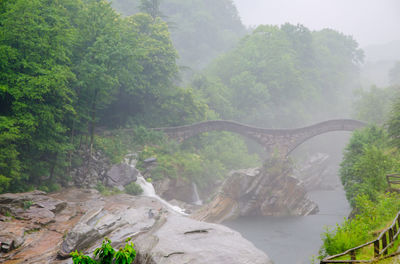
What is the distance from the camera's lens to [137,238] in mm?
12633

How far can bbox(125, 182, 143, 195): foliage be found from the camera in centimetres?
2593

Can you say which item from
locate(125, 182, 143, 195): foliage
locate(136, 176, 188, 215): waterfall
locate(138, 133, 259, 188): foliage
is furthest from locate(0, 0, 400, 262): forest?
locate(125, 182, 143, 195): foliage

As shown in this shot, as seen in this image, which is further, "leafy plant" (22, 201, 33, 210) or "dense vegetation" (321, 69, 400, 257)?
"leafy plant" (22, 201, 33, 210)

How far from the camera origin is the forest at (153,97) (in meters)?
19.4

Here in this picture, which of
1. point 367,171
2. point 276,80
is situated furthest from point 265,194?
point 276,80

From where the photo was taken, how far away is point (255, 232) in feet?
95.1

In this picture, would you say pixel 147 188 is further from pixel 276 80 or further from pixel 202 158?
pixel 276 80

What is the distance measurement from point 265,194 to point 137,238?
2461 centimetres

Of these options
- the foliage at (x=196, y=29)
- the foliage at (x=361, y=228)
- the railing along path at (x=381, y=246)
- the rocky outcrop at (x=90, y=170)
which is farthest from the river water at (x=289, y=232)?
the foliage at (x=196, y=29)

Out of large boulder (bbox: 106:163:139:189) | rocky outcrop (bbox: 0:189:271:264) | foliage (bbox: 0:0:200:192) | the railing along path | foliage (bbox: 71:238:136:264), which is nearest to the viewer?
foliage (bbox: 71:238:136:264)

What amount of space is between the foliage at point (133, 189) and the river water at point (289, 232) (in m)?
9.85

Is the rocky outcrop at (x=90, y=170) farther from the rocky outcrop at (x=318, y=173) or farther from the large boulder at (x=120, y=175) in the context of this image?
the rocky outcrop at (x=318, y=173)

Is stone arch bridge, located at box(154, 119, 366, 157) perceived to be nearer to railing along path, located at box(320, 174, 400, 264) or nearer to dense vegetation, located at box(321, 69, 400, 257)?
dense vegetation, located at box(321, 69, 400, 257)

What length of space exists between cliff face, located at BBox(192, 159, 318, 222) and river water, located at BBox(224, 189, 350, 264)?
3.27 feet
